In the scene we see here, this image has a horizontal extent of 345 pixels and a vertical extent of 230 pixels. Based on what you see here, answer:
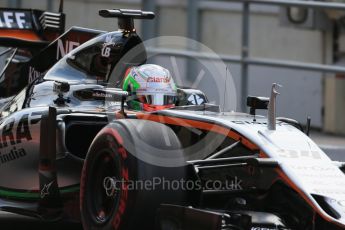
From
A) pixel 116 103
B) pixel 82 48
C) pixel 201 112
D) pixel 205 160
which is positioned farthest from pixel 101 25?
pixel 205 160

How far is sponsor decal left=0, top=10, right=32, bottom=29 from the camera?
898 centimetres

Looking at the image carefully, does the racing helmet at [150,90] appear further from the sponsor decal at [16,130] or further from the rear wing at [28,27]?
the rear wing at [28,27]

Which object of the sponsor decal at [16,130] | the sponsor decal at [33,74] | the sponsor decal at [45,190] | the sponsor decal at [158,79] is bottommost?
the sponsor decal at [45,190]

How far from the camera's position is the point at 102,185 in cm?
656

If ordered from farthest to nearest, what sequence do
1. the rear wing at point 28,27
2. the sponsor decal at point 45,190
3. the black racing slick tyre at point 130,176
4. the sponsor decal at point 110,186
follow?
1. the rear wing at point 28,27
2. the sponsor decal at point 45,190
3. the sponsor decal at point 110,186
4. the black racing slick tyre at point 130,176

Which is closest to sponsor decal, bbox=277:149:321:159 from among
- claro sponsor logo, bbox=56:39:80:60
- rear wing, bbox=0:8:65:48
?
claro sponsor logo, bbox=56:39:80:60

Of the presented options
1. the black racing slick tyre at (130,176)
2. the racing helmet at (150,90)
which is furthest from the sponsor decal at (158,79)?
the black racing slick tyre at (130,176)

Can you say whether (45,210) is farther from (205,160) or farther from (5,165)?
(205,160)

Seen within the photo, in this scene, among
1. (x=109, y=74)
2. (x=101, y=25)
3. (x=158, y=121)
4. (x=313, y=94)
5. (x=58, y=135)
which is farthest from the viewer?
(x=313, y=94)

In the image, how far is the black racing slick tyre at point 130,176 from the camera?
605 cm

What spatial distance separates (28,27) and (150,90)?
222 centimetres

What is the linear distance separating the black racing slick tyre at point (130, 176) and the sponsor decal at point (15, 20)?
278cm

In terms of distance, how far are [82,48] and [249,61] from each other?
284cm

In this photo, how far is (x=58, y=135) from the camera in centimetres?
726
